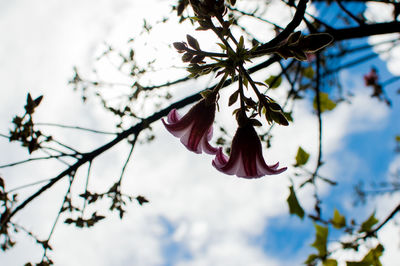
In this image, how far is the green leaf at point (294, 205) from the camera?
79.0 inches

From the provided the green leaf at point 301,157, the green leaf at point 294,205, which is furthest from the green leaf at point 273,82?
the green leaf at point 294,205

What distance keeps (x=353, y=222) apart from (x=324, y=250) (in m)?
0.40

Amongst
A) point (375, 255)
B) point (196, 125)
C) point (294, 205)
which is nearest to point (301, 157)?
point (294, 205)

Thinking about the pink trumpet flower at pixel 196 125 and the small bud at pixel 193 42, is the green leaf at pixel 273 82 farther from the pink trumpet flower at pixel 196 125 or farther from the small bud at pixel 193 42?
the small bud at pixel 193 42

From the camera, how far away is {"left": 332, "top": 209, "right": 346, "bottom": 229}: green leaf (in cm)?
281

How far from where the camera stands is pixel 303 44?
1.08 meters

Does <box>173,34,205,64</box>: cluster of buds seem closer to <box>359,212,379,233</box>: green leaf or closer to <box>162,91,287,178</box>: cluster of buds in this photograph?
<box>162,91,287,178</box>: cluster of buds

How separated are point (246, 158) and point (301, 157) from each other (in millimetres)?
968

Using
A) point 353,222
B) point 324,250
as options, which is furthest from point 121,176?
point 353,222

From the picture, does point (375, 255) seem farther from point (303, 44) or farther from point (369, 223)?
point (303, 44)

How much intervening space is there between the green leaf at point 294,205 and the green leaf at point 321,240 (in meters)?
0.72

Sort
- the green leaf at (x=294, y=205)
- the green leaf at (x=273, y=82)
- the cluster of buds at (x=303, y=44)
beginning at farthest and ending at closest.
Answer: the green leaf at (x=273, y=82), the green leaf at (x=294, y=205), the cluster of buds at (x=303, y=44)

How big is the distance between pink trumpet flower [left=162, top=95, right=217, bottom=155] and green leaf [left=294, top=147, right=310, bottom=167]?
0.95 m

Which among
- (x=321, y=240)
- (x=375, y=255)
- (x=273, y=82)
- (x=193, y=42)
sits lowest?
(x=375, y=255)
